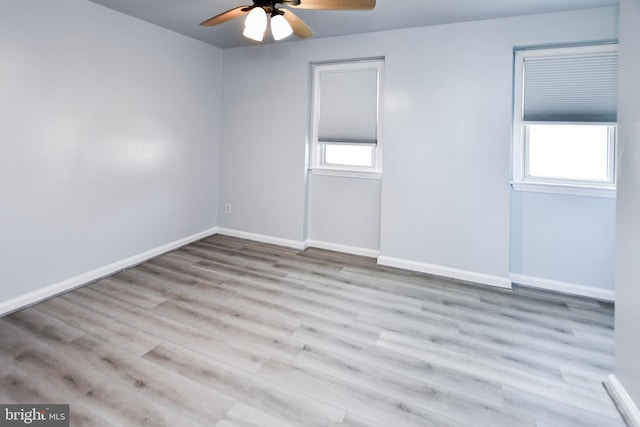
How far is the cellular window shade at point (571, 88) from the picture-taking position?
2859mm

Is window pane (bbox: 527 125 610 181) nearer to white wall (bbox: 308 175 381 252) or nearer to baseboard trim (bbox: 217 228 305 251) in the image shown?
white wall (bbox: 308 175 381 252)

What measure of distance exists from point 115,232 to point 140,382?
2.02 metres

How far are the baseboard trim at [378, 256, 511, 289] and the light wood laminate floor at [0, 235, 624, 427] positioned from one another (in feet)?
0.40

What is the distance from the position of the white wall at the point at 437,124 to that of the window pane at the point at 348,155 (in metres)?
0.36

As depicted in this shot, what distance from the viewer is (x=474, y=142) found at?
321cm

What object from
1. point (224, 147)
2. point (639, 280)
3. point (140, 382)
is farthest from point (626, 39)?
point (224, 147)

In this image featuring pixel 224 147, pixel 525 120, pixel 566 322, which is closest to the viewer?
pixel 566 322

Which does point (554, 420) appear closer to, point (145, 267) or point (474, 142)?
point (474, 142)

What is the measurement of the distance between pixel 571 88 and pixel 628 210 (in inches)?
74.0

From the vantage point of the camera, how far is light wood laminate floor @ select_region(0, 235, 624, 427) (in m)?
1.62

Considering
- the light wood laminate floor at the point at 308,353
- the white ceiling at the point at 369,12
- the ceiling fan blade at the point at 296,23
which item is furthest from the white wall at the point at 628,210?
the ceiling fan blade at the point at 296,23

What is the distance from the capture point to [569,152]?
3094 mm

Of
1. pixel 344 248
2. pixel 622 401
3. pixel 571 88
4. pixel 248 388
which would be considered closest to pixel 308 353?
pixel 248 388

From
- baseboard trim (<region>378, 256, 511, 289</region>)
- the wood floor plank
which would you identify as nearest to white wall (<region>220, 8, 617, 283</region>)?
baseboard trim (<region>378, 256, 511, 289</region>)
